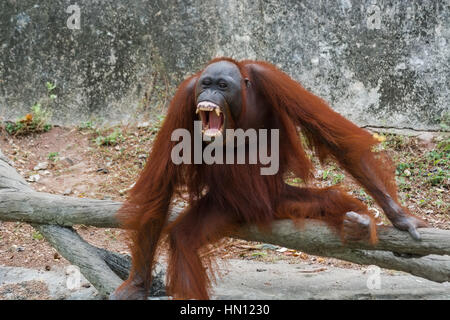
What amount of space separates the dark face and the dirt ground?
169cm

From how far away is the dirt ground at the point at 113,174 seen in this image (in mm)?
4531

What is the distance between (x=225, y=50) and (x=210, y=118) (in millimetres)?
3295

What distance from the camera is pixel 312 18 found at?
596 cm

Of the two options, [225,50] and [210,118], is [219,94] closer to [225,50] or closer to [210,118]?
[210,118]

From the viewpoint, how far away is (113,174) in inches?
218

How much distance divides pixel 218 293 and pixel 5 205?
137cm

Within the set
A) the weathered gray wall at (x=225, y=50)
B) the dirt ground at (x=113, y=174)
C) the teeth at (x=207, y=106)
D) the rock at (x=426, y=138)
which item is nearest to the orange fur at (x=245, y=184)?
the teeth at (x=207, y=106)

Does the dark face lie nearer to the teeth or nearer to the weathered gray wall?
the teeth

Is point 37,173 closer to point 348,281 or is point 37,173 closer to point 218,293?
point 218,293

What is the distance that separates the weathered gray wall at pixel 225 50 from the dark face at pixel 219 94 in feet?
10.3

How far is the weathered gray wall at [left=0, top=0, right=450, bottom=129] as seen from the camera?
5.81 m

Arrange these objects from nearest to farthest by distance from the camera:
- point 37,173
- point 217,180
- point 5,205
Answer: point 217,180 → point 5,205 → point 37,173

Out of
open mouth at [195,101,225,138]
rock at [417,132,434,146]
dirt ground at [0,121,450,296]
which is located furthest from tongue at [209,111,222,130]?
rock at [417,132,434,146]

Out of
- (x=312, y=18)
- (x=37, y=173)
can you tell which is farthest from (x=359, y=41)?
(x=37, y=173)
